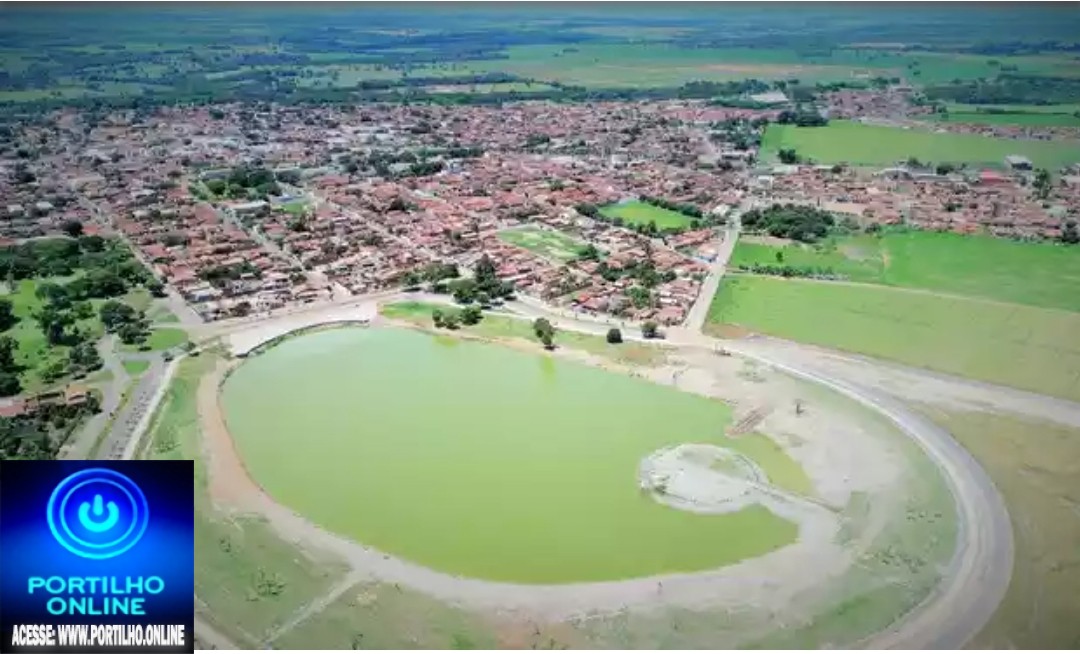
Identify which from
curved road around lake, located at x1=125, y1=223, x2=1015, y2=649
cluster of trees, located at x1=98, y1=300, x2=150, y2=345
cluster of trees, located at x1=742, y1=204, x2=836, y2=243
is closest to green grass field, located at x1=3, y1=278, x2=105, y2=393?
cluster of trees, located at x1=98, y1=300, x2=150, y2=345

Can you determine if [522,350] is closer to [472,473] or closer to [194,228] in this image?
[472,473]

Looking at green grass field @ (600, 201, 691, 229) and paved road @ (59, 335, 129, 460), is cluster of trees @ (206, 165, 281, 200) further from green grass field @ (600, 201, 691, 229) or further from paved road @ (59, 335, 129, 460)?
paved road @ (59, 335, 129, 460)

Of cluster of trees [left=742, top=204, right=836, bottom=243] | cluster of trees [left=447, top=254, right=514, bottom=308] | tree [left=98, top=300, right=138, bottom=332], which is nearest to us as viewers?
tree [left=98, top=300, right=138, bottom=332]

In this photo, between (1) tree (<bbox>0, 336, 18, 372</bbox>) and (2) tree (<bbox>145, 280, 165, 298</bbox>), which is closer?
(1) tree (<bbox>0, 336, 18, 372</bbox>)

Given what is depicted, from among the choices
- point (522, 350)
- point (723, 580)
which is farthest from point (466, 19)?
point (723, 580)

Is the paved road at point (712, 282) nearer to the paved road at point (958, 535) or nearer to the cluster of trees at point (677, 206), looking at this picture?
the cluster of trees at point (677, 206)
